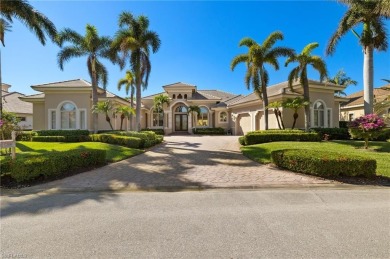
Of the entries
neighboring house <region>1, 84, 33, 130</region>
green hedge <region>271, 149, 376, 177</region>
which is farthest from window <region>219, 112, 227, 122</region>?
neighboring house <region>1, 84, 33, 130</region>

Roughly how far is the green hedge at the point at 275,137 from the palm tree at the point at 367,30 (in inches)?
183

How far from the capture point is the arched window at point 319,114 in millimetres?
20000

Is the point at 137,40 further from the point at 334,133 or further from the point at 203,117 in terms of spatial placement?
the point at 334,133

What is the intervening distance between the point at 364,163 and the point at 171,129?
2397 centimetres

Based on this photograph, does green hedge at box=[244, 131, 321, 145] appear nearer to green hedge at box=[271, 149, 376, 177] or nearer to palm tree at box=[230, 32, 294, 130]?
palm tree at box=[230, 32, 294, 130]

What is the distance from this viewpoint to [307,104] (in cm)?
1675

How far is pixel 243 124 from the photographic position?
25.0m

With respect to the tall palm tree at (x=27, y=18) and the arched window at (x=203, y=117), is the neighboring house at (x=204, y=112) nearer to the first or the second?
the arched window at (x=203, y=117)

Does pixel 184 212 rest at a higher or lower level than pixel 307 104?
lower

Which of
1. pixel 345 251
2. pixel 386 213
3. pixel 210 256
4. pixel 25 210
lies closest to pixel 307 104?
pixel 386 213

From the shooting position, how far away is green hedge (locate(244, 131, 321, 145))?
1542cm

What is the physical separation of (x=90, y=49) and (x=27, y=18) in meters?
5.13

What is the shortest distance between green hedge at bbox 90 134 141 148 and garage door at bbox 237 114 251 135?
14.1 m

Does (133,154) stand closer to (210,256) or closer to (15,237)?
(15,237)
